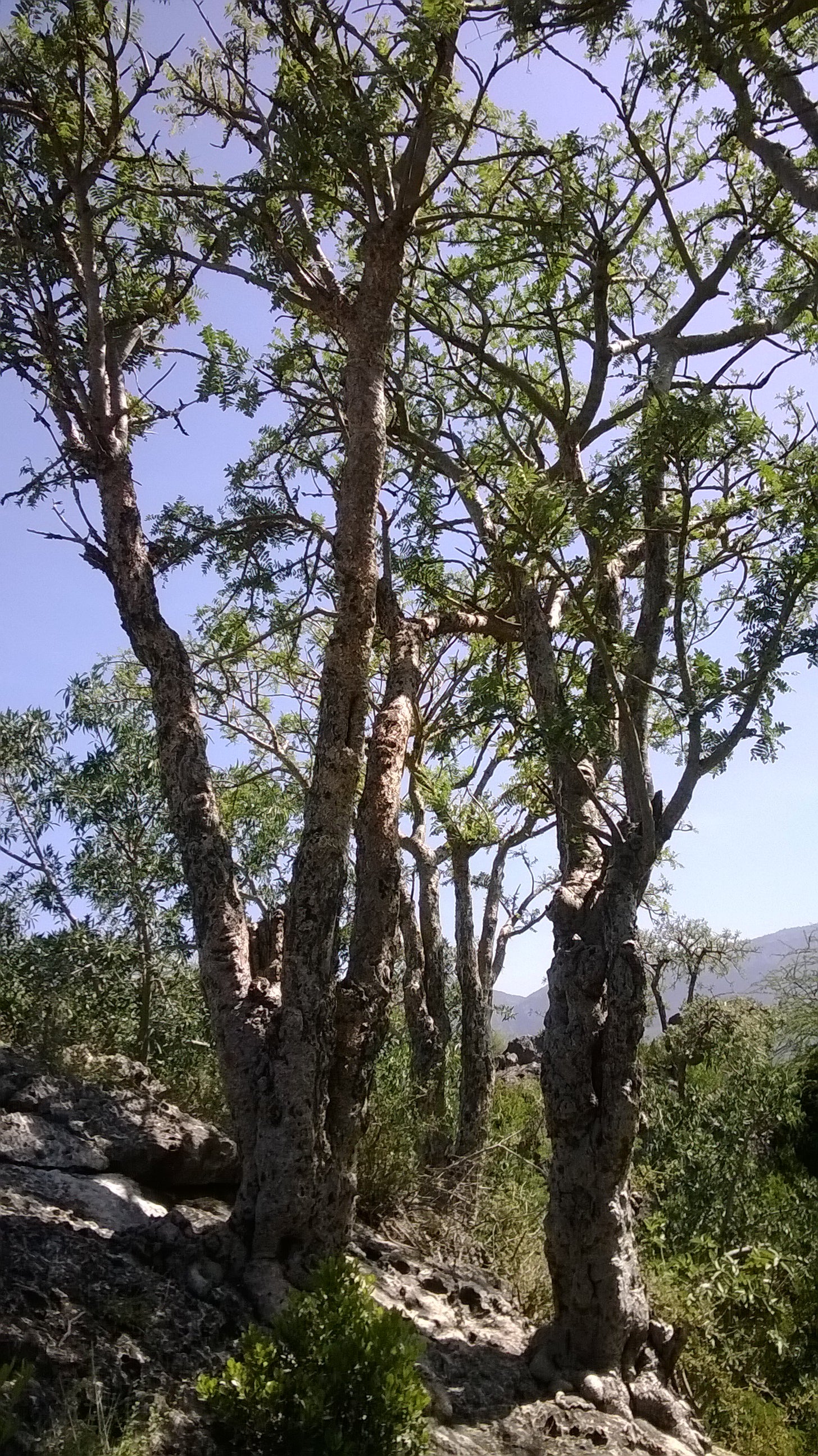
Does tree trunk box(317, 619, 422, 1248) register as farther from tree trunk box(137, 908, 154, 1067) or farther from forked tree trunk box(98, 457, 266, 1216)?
tree trunk box(137, 908, 154, 1067)

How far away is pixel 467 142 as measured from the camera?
637cm

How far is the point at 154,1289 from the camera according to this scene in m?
4.57

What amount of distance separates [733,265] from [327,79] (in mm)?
3282

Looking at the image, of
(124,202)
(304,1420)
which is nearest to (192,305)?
(124,202)

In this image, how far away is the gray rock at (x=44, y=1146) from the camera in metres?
5.36

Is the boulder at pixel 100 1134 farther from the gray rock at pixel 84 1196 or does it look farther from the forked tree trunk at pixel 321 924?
the forked tree trunk at pixel 321 924

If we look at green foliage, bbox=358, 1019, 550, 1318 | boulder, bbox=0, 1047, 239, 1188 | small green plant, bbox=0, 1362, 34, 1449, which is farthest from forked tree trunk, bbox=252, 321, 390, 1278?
small green plant, bbox=0, 1362, 34, 1449

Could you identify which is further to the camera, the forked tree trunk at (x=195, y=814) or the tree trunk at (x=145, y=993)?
the tree trunk at (x=145, y=993)

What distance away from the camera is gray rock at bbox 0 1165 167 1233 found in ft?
16.4

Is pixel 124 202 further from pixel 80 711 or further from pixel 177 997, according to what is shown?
pixel 177 997

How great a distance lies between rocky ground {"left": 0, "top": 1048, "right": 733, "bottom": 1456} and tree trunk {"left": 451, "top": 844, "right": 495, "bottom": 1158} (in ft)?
7.94

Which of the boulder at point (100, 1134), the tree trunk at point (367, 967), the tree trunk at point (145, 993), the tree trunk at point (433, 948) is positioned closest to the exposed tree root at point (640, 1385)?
the tree trunk at point (367, 967)

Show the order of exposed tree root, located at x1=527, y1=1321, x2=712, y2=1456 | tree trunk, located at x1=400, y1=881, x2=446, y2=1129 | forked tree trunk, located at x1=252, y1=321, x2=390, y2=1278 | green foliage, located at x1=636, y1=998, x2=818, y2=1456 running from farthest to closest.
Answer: tree trunk, located at x1=400, y1=881, x2=446, y2=1129 < green foliage, located at x1=636, y1=998, x2=818, y2=1456 < exposed tree root, located at x1=527, y1=1321, x2=712, y2=1456 < forked tree trunk, located at x1=252, y1=321, x2=390, y2=1278

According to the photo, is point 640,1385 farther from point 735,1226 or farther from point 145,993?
point 145,993
